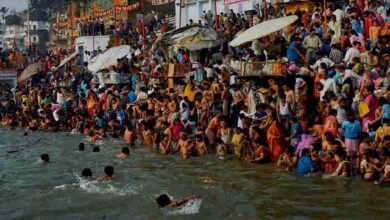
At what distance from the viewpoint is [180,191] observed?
44.3ft

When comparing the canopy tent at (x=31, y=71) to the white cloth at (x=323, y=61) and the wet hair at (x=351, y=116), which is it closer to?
the white cloth at (x=323, y=61)

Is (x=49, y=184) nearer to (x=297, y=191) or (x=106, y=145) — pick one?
(x=297, y=191)

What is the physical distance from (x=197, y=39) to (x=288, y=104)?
6.99 meters

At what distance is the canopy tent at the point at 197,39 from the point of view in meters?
23.1

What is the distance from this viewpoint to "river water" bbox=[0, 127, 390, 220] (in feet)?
38.1

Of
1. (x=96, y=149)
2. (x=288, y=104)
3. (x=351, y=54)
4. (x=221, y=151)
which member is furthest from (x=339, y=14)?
(x=96, y=149)

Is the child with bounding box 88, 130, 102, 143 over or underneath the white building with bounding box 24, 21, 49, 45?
underneath

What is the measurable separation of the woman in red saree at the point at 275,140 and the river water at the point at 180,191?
60cm

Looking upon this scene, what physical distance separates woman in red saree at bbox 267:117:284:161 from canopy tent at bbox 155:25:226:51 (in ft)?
24.3

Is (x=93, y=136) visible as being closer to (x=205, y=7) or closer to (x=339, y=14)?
(x=339, y=14)

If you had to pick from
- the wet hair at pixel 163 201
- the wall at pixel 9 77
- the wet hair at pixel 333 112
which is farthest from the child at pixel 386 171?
the wall at pixel 9 77

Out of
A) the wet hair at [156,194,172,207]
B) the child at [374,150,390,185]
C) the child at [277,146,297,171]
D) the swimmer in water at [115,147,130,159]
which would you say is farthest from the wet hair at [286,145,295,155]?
the swimmer in water at [115,147,130,159]

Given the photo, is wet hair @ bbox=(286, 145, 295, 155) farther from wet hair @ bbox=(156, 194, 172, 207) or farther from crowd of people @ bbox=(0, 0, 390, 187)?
wet hair @ bbox=(156, 194, 172, 207)

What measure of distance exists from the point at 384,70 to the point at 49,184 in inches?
313
